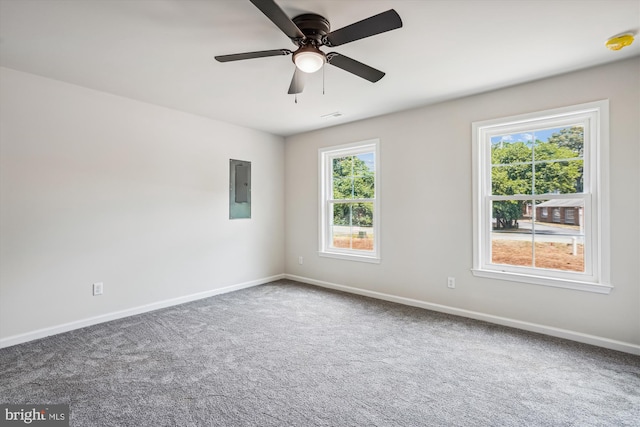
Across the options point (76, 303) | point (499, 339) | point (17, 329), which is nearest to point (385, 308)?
point (499, 339)

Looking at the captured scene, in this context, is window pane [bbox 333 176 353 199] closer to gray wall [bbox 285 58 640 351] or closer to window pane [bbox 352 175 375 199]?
window pane [bbox 352 175 375 199]

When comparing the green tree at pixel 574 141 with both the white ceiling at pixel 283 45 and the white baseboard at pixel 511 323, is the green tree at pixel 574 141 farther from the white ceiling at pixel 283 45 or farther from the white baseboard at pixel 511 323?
the white baseboard at pixel 511 323

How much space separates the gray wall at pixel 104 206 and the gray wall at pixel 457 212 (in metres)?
1.44

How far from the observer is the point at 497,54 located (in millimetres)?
2502

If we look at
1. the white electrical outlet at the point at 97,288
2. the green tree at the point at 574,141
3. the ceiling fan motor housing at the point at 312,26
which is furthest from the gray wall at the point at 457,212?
the white electrical outlet at the point at 97,288

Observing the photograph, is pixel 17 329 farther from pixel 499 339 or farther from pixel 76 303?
pixel 499 339

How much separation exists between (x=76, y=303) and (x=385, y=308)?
3329 mm

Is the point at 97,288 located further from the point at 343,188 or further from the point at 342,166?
the point at 342,166

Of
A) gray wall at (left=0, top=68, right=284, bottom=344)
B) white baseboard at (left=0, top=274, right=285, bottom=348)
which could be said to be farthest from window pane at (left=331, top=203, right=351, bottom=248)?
white baseboard at (left=0, top=274, right=285, bottom=348)

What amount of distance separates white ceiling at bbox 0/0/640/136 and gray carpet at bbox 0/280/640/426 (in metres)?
2.46

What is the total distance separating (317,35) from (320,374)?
239 centimetres

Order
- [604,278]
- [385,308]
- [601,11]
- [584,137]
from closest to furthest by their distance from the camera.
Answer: [601,11]
[604,278]
[584,137]
[385,308]

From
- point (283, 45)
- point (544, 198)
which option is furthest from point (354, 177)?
point (283, 45)

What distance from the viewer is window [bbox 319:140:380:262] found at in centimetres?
435
